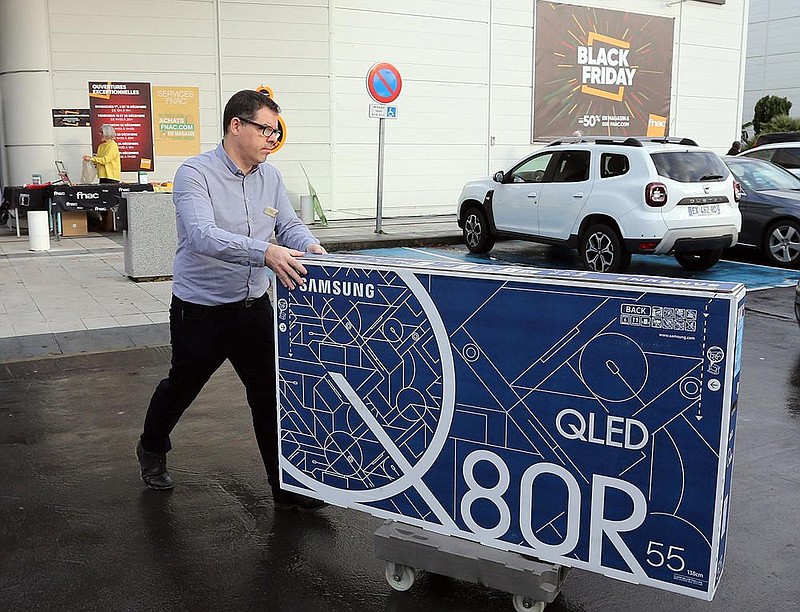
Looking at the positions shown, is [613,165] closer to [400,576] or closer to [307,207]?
[307,207]

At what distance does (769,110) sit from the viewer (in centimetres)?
3684

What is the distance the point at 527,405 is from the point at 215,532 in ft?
6.16

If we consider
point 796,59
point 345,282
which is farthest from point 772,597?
point 796,59

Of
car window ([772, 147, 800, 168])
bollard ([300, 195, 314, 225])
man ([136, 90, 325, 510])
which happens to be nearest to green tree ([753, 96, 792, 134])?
car window ([772, 147, 800, 168])

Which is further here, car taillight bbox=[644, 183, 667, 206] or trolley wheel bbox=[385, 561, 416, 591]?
car taillight bbox=[644, 183, 667, 206]

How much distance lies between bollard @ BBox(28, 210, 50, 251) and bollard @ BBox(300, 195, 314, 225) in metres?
5.65

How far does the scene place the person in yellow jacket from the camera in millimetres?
16703

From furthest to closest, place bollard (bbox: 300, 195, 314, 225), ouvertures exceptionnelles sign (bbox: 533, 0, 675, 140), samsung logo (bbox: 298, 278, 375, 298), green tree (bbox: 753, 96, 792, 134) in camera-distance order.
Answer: green tree (bbox: 753, 96, 792, 134) < ouvertures exceptionnelles sign (bbox: 533, 0, 675, 140) < bollard (bbox: 300, 195, 314, 225) < samsung logo (bbox: 298, 278, 375, 298)

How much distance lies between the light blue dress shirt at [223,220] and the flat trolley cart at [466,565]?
4.71ft

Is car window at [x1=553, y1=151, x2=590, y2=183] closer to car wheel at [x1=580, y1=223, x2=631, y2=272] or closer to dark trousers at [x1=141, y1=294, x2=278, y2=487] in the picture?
car wheel at [x1=580, y1=223, x2=631, y2=272]

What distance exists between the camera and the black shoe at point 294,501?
4.48 metres

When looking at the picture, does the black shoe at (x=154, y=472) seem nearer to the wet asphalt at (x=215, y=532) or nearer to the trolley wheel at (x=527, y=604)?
the wet asphalt at (x=215, y=532)

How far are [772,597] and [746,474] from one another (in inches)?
59.2

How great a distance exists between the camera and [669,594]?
3.65 m
